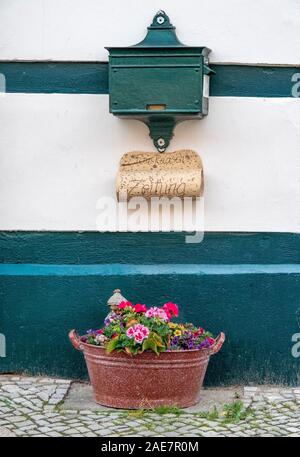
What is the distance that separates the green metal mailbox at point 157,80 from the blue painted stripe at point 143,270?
1.09 metres

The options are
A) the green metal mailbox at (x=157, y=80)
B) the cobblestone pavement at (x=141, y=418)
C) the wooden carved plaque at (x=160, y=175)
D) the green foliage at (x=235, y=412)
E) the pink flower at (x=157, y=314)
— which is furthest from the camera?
the wooden carved plaque at (x=160, y=175)

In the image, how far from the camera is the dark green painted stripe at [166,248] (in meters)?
7.43

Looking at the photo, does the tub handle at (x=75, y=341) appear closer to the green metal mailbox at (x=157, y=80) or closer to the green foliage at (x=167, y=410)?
the green foliage at (x=167, y=410)

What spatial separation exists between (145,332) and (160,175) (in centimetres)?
126

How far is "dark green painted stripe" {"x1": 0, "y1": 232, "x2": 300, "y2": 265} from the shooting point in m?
7.43

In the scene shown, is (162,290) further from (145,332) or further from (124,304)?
(145,332)

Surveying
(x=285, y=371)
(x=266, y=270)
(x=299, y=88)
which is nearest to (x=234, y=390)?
(x=285, y=371)

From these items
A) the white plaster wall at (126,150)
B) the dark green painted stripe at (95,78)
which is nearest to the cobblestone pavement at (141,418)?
the white plaster wall at (126,150)

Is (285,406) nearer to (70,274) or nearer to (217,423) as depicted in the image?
(217,423)

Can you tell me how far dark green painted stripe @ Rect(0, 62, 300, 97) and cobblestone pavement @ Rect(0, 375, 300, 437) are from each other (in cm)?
210

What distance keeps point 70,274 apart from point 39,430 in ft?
4.67

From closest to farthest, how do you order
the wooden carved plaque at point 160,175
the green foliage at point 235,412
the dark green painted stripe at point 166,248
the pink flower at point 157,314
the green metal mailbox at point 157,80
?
the green foliage at point 235,412 < the pink flower at point 157,314 < the green metal mailbox at point 157,80 < the wooden carved plaque at point 160,175 < the dark green painted stripe at point 166,248

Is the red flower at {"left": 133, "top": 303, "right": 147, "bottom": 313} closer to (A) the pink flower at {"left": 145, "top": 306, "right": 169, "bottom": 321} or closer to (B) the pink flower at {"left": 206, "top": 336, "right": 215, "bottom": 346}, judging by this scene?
(A) the pink flower at {"left": 145, "top": 306, "right": 169, "bottom": 321}

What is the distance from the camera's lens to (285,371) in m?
7.39
